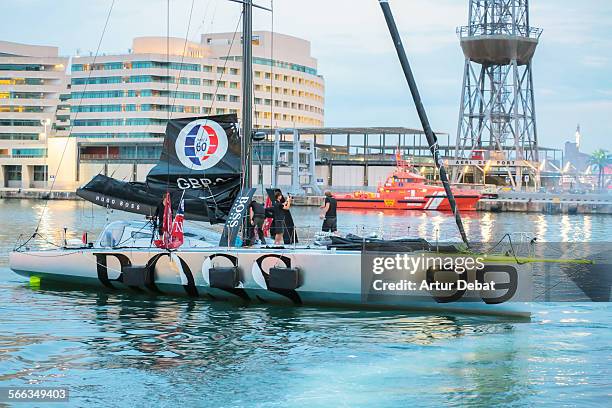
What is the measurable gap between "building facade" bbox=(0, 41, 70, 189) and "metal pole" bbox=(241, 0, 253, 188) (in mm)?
112880

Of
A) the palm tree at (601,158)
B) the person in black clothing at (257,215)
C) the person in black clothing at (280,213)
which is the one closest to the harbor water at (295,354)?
the person in black clothing at (257,215)

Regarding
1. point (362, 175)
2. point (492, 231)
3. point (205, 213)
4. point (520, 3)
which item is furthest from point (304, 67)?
point (205, 213)

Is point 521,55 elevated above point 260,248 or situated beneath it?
elevated above

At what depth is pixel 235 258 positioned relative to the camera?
17688 mm

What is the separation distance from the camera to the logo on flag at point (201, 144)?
1894 cm

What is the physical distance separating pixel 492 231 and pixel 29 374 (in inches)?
1584

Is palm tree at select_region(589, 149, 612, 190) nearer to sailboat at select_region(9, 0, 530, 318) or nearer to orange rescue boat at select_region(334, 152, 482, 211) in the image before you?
orange rescue boat at select_region(334, 152, 482, 211)

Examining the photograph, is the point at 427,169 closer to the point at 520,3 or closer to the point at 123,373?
the point at 520,3

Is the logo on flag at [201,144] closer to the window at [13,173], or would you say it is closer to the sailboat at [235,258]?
the sailboat at [235,258]

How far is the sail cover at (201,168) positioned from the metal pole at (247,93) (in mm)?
212

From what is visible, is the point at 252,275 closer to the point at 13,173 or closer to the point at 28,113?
the point at 13,173

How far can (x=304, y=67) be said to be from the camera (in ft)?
472

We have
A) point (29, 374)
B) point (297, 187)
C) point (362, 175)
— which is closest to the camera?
point (29, 374)

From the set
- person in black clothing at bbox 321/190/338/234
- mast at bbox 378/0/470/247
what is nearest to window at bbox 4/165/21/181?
person in black clothing at bbox 321/190/338/234
